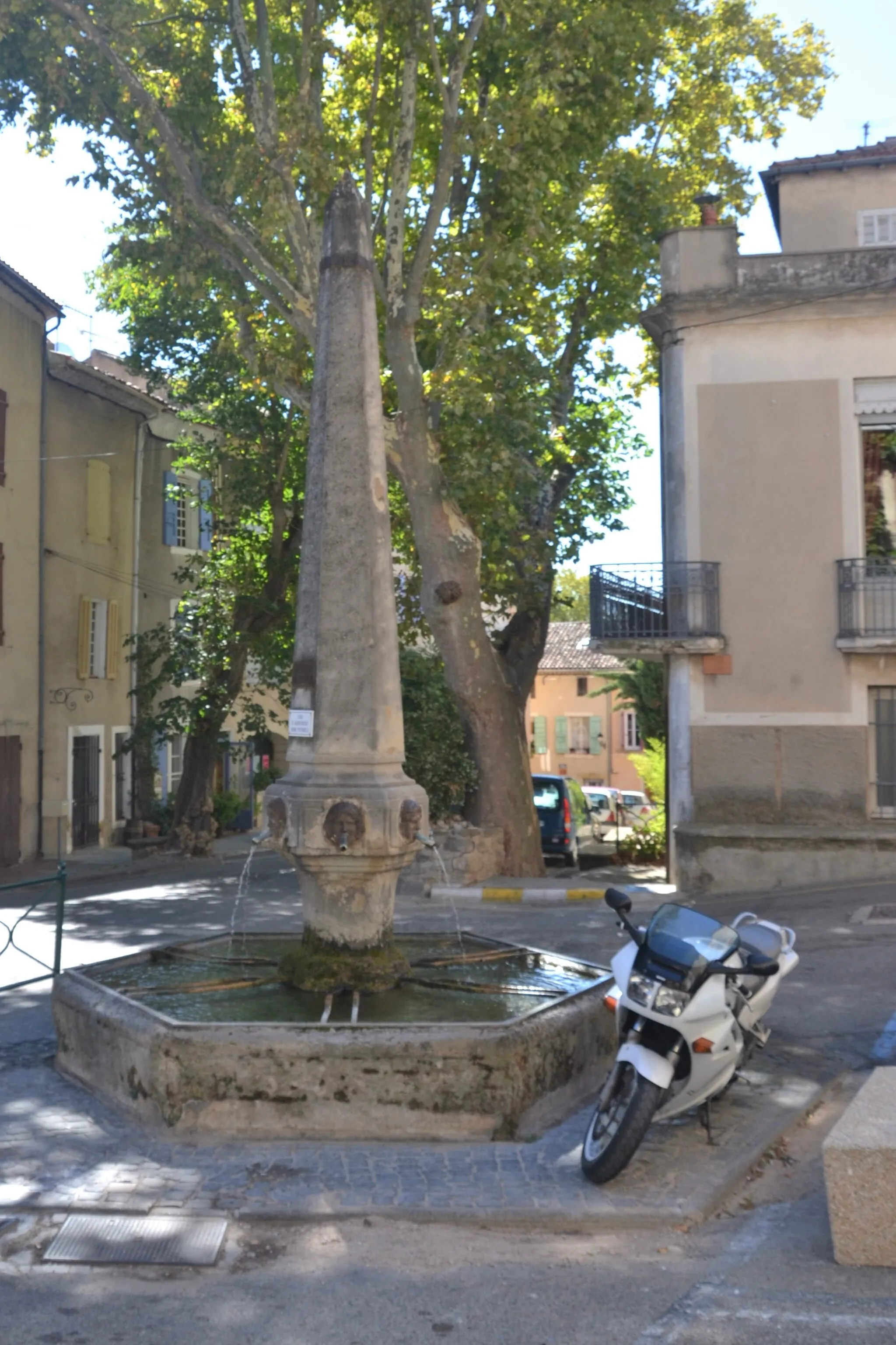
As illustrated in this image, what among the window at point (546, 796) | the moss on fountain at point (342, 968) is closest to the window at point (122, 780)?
the window at point (546, 796)

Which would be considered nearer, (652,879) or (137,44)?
(137,44)

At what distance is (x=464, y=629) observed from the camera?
17031 millimetres

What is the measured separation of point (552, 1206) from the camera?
18.4 feet

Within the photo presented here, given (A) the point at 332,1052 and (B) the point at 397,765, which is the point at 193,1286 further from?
(B) the point at 397,765

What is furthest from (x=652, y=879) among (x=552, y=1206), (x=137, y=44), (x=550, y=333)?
(x=552, y=1206)

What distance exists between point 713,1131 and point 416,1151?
1474mm

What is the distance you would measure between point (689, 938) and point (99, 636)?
22458 millimetres

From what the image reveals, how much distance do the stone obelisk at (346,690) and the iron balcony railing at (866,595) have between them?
975cm

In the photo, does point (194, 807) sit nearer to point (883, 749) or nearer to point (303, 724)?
point (883, 749)

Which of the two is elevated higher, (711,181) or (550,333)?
(711,181)

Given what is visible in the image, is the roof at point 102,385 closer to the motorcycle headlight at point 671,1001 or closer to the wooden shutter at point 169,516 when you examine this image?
the wooden shutter at point 169,516

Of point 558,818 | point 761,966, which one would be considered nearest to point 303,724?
point 761,966

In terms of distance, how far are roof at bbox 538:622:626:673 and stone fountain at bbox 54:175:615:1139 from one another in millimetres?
45027

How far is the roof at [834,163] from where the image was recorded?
18.2 m
